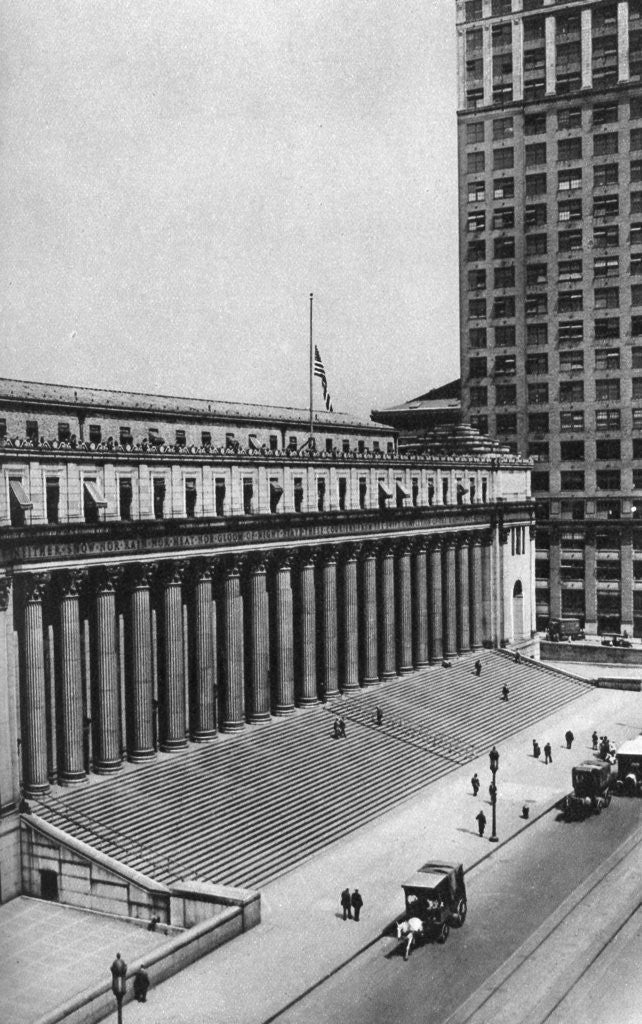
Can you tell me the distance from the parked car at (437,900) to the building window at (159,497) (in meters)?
21.2

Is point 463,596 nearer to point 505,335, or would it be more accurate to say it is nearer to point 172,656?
point 505,335

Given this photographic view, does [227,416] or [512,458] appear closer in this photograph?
[227,416]

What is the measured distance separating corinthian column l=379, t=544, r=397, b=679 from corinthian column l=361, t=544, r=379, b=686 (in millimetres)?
1751

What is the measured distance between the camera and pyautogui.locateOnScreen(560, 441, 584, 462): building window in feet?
325

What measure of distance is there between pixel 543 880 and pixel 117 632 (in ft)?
67.8

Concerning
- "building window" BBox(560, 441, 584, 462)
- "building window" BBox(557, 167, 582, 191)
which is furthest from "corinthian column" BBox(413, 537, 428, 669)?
"building window" BBox(557, 167, 582, 191)

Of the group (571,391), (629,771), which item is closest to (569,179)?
(571,391)

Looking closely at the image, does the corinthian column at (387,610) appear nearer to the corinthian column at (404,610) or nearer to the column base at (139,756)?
the corinthian column at (404,610)

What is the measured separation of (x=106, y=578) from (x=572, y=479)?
6187cm

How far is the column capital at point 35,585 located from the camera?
141 feet

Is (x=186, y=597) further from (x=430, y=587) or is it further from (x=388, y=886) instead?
(x=430, y=587)

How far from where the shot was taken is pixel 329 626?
205ft

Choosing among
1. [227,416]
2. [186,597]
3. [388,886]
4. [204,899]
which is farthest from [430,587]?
[204,899]

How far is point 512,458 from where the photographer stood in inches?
3467
